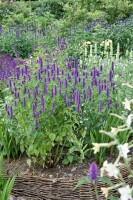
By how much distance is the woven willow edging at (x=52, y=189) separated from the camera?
10.1 feet

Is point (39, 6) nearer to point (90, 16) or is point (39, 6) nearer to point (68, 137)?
point (90, 16)

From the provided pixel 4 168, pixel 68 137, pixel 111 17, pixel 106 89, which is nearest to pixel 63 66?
pixel 106 89

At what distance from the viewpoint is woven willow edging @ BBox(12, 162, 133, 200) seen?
3072 mm

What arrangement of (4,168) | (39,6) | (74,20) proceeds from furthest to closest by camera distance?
(39,6) < (74,20) < (4,168)

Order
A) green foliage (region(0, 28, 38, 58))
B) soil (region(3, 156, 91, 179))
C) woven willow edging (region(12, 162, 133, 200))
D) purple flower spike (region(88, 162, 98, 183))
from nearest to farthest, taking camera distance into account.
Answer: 1. purple flower spike (region(88, 162, 98, 183))
2. woven willow edging (region(12, 162, 133, 200))
3. soil (region(3, 156, 91, 179))
4. green foliage (region(0, 28, 38, 58))

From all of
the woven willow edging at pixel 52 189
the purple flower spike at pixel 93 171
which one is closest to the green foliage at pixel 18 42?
the woven willow edging at pixel 52 189

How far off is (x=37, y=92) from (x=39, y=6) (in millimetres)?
10498

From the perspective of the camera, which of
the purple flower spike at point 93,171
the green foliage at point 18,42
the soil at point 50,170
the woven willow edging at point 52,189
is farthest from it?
the green foliage at point 18,42

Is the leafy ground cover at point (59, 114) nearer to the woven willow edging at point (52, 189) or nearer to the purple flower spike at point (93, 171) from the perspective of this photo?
the woven willow edging at point (52, 189)

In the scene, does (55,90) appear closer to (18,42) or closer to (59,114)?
(59,114)

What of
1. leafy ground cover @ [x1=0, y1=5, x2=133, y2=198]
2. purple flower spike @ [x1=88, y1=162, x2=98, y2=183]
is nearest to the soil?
leafy ground cover @ [x1=0, y1=5, x2=133, y2=198]

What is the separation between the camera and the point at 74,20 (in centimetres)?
927

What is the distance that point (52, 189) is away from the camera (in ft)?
10.2

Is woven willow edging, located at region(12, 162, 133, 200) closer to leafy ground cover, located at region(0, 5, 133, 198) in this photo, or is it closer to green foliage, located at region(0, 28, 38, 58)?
leafy ground cover, located at region(0, 5, 133, 198)
